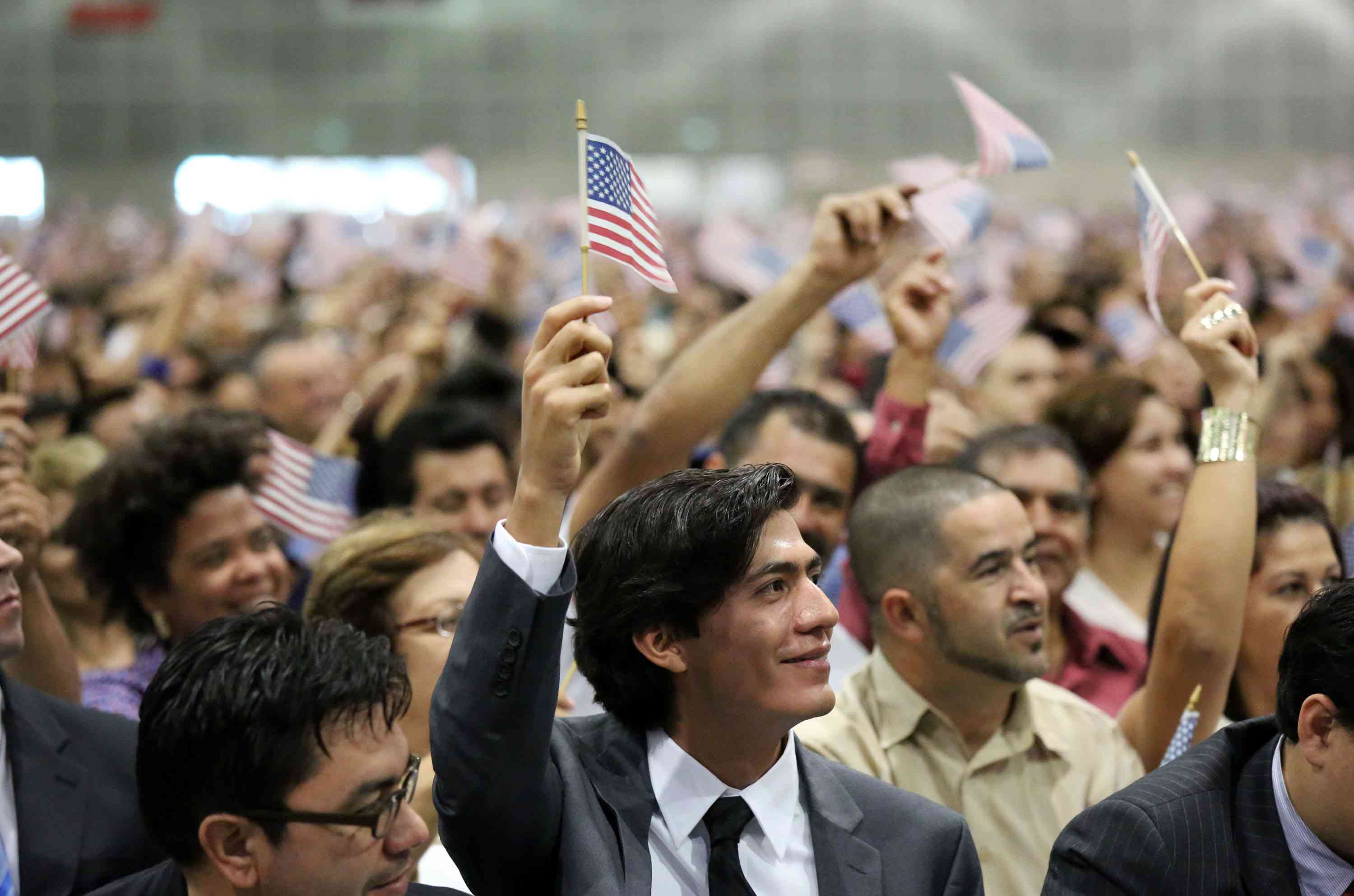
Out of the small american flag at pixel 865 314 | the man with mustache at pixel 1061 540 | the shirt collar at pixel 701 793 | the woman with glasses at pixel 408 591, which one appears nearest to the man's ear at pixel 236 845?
the shirt collar at pixel 701 793

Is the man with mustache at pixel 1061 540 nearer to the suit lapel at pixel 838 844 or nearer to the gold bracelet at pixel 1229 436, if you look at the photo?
the gold bracelet at pixel 1229 436

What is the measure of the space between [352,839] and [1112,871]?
114 centimetres

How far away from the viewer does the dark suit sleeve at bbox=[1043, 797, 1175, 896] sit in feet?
7.95

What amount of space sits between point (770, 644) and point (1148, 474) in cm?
288

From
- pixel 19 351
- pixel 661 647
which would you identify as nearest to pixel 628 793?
pixel 661 647

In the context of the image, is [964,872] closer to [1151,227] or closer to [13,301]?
[1151,227]

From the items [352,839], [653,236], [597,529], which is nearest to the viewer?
[352,839]

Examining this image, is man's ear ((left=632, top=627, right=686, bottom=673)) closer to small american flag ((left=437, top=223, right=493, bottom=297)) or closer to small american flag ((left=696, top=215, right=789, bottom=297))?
small american flag ((left=696, top=215, right=789, bottom=297))

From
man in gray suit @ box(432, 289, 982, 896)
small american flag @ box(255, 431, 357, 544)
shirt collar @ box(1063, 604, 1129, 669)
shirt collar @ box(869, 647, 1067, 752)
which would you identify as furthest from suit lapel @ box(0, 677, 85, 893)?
shirt collar @ box(1063, 604, 1129, 669)

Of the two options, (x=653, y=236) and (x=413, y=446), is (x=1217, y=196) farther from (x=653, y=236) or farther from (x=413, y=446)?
(x=653, y=236)

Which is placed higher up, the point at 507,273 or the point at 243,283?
the point at 507,273

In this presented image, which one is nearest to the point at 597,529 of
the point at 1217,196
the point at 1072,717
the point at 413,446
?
the point at 1072,717

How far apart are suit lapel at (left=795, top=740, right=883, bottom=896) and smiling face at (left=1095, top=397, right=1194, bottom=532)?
268 centimetres

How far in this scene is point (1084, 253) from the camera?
14.8 meters
